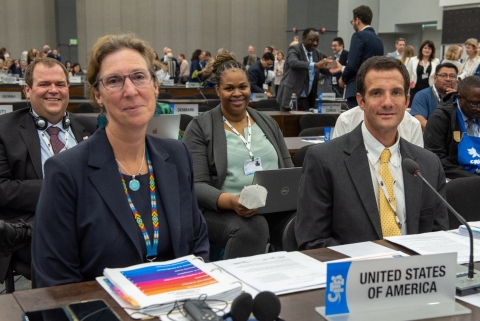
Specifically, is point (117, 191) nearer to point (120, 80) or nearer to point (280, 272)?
point (120, 80)

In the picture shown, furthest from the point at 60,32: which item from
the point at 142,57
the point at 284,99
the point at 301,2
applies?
the point at 142,57

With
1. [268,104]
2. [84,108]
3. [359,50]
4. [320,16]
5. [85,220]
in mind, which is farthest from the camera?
[320,16]

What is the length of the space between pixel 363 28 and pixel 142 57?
15.6 ft

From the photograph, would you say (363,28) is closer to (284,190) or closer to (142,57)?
(284,190)

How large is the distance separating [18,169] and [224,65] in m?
1.27

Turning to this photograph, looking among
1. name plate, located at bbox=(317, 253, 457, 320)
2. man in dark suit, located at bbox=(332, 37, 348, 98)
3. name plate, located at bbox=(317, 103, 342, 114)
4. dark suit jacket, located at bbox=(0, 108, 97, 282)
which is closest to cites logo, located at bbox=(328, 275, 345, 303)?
name plate, located at bbox=(317, 253, 457, 320)

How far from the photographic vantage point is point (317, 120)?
588cm

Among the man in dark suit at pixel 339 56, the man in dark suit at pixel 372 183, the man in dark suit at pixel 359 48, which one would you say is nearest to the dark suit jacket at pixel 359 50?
the man in dark suit at pixel 359 48

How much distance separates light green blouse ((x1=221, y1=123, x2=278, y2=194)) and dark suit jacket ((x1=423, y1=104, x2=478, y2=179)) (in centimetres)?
136

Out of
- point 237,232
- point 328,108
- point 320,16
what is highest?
point 320,16

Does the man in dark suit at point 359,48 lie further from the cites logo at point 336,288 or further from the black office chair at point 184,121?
the cites logo at point 336,288

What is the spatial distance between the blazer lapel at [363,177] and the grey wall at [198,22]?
1761 cm

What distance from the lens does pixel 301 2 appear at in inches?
510

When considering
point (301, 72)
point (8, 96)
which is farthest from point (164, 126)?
point (8, 96)
